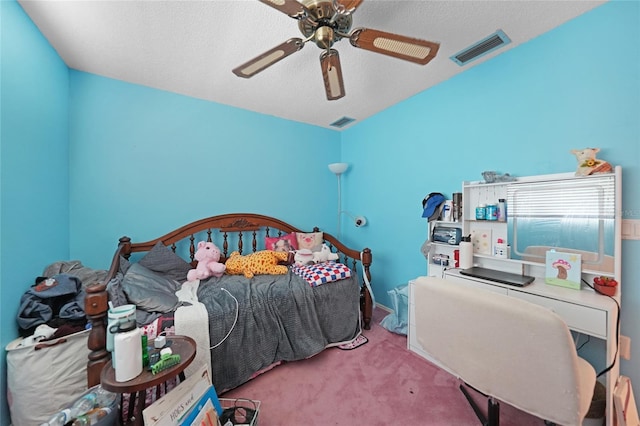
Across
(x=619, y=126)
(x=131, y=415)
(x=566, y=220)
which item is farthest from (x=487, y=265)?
(x=131, y=415)

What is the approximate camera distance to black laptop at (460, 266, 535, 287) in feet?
5.02

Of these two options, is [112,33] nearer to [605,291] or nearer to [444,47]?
[444,47]

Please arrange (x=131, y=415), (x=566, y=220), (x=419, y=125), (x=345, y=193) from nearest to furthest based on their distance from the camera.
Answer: (x=131, y=415) < (x=566, y=220) < (x=419, y=125) < (x=345, y=193)

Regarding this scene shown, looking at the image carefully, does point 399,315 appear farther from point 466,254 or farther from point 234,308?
point 234,308

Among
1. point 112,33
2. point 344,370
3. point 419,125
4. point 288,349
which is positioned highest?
point 112,33

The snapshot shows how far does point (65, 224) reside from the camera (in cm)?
191

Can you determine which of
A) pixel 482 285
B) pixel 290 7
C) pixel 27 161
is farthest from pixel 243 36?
pixel 482 285

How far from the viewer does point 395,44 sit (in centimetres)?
123

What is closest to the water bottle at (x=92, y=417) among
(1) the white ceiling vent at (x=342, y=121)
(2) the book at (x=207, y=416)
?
(2) the book at (x=207, y=416)

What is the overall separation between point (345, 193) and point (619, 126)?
246cm

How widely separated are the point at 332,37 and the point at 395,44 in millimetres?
325

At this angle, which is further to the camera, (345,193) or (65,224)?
(345,193)

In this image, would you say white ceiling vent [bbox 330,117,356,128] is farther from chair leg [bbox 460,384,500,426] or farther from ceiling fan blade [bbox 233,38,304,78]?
chair leg [bbox 460,384,500,426]

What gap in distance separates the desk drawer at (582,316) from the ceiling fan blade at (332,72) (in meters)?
1.74
